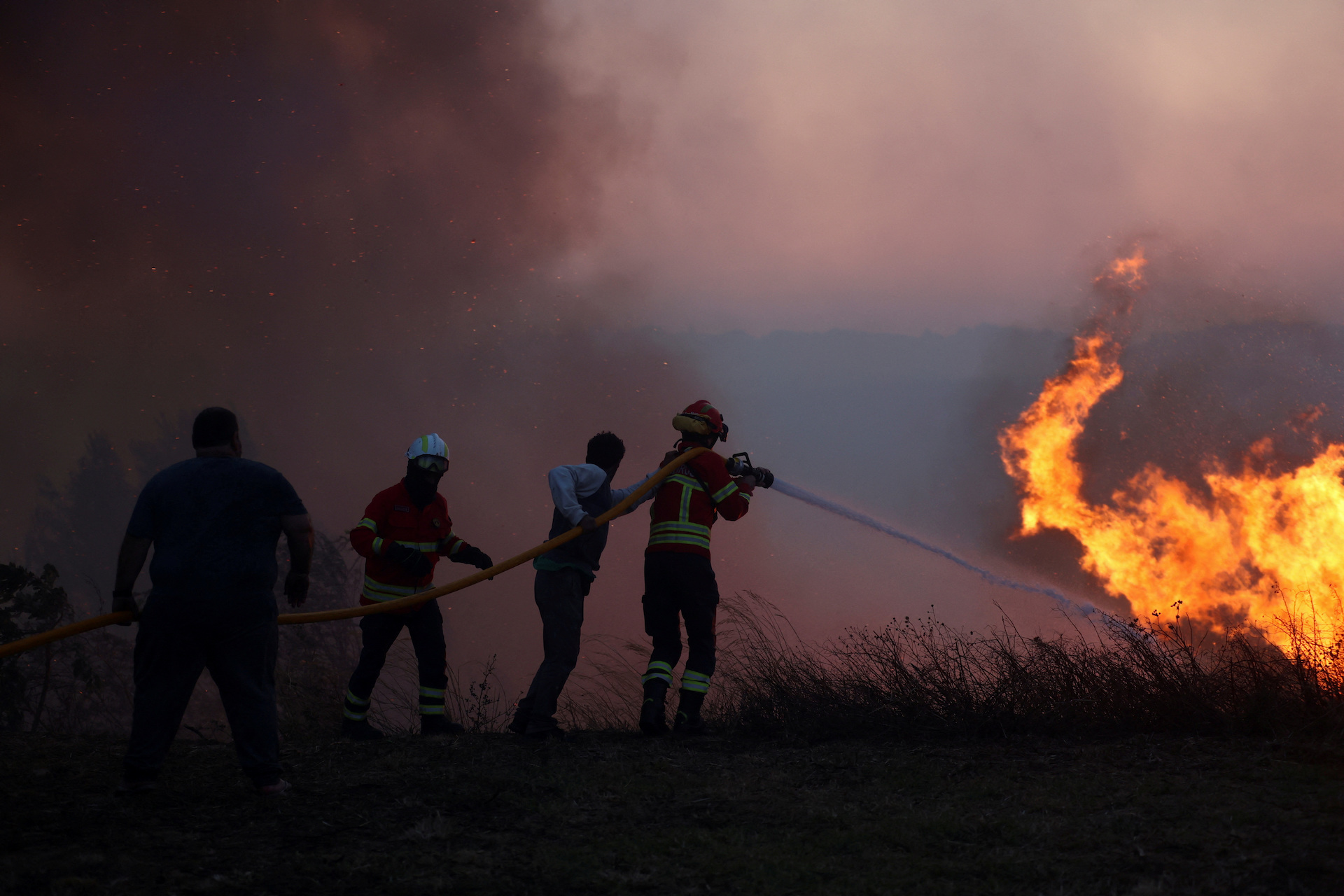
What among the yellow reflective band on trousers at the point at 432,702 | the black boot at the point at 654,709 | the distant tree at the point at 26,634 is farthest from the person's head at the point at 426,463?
the distant tree at the point at 26,634

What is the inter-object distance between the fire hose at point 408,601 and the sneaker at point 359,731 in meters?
0.71

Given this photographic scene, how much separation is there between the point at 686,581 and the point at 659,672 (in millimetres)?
682

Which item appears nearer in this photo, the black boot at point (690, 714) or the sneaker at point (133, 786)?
the sneaker at point (133, 786)

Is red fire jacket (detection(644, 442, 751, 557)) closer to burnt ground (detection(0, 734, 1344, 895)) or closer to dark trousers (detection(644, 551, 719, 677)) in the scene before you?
dark trousers (detection(644, 551, 719, 677))

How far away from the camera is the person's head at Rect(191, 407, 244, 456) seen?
176 inches

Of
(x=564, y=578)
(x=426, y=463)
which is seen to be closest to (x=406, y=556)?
(x=426, y=463)

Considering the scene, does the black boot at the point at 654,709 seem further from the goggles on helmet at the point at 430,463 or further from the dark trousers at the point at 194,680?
the dark trousers at the point at 194,680

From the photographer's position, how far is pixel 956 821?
380 cm

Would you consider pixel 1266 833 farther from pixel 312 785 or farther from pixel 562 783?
pixel 312 785

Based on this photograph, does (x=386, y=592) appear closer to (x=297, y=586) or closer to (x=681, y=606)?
(x=297, y=586)

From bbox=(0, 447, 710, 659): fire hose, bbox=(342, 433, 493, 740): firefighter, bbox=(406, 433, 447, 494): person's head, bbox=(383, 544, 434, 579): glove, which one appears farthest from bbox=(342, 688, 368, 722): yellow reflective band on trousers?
bbox=(406, 433, 447, 494): person's head

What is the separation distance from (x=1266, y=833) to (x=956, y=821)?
116 cm

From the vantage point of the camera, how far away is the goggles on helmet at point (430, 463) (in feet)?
20.2

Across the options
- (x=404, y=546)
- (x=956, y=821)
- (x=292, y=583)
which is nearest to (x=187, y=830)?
(x=292, y=583)
